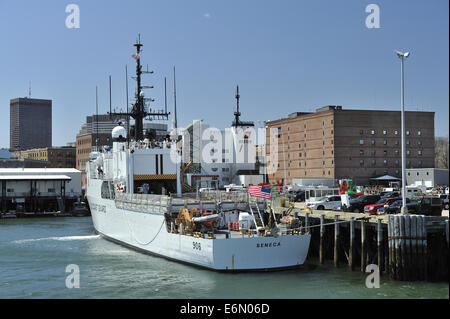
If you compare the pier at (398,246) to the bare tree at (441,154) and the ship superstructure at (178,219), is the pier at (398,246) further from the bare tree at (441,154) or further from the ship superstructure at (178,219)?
the bare tree at (441,154)

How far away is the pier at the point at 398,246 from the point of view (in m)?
24.1

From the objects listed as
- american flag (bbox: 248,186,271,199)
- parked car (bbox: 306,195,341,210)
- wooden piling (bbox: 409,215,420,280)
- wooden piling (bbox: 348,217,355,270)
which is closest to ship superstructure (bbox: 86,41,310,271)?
american flag (bbox: 248,186,271,199)

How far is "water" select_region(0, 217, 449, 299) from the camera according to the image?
2319cm

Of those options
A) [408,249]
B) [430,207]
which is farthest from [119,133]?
[408,249]

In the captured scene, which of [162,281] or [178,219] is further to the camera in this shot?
[178,219]

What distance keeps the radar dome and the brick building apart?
1664 inches

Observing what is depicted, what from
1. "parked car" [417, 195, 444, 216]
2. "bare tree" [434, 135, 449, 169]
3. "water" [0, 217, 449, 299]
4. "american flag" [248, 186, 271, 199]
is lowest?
"water" [0, 217, 449, 299]

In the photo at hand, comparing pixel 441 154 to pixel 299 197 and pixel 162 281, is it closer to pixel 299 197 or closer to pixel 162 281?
pixel 299 197

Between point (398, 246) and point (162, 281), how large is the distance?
11085 mm

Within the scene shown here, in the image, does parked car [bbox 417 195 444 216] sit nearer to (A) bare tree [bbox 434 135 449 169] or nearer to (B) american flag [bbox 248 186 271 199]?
(B) american flag [bbox 248 186 271 199]

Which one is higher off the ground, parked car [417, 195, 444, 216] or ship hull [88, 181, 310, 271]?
parked car [417, 195, 444, 216]

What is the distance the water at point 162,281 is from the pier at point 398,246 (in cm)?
69

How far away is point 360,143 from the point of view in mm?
89625
